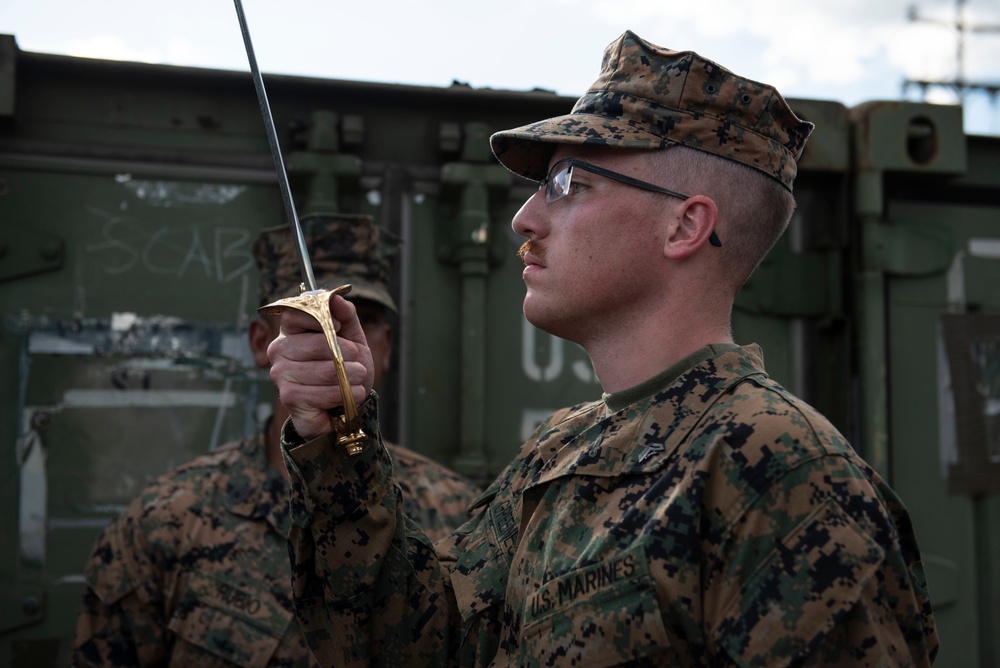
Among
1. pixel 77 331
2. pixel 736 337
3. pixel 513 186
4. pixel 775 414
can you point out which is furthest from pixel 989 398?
pixel 77 331

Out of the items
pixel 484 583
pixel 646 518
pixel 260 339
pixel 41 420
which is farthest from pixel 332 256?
pixel 646 518

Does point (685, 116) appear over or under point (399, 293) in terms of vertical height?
over

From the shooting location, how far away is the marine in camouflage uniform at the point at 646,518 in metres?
1.11

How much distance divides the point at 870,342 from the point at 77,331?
7.80ft

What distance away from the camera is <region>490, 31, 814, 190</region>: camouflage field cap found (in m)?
1.43

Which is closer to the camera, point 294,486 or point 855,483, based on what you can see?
point 855,483

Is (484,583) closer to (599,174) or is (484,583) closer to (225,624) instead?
(599,174)

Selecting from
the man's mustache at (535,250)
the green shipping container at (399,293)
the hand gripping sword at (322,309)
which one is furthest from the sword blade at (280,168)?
the green shipping container at (399,293)

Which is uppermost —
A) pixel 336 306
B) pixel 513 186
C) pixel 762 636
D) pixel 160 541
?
pixel 513 186

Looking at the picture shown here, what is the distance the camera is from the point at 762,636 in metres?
1.07

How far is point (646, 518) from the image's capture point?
1216mm

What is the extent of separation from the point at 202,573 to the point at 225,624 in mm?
145

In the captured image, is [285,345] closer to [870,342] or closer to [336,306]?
[336,306]

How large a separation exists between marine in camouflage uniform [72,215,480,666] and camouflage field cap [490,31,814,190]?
121cm
